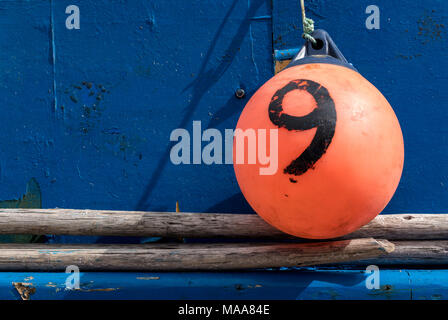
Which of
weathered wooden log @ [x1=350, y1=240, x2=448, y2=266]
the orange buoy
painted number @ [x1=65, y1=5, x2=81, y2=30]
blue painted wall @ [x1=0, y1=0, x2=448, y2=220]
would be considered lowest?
weathered wooden log @ [x1=350, y1=240, x2=448, y2=266]

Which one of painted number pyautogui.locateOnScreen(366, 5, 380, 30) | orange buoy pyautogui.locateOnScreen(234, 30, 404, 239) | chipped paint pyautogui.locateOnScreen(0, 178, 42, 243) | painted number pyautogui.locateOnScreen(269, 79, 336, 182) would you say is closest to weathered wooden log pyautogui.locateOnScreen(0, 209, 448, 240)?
chipped paint pyautogui.locateOnScreen(0, 178, 42, 243)

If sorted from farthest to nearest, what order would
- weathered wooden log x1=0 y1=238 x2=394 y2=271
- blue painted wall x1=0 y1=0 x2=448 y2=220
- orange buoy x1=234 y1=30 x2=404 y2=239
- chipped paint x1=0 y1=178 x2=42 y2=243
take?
chipped paint x1=0 y1=178 x2=42 y2=243, blue painted wall x1=0 y1=0 x2=448 y2=220, weathered wooden log x1=0 y1=238 x2=394 y2=271, orange buoy x1=234 y1=30 x2=404 y2=239

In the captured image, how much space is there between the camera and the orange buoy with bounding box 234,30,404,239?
167 centimetres

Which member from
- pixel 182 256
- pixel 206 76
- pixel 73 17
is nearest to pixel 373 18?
pixel 206 76

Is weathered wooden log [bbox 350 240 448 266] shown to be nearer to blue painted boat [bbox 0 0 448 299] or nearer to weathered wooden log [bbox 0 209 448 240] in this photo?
weathered wooden log [bbox 0 209 448 240]

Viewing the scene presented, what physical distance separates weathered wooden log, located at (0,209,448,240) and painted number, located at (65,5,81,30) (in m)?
1.42

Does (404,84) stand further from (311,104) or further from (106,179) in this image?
(106,179)

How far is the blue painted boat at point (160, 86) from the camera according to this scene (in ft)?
8.64

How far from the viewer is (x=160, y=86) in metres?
2.77

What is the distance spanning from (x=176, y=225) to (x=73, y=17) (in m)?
1.80

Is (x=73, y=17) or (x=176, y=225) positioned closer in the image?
(x=176, y=225)

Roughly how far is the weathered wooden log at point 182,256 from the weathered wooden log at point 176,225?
3.9 inches

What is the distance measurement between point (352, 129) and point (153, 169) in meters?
1.57

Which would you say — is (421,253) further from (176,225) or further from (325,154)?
(176,225)
